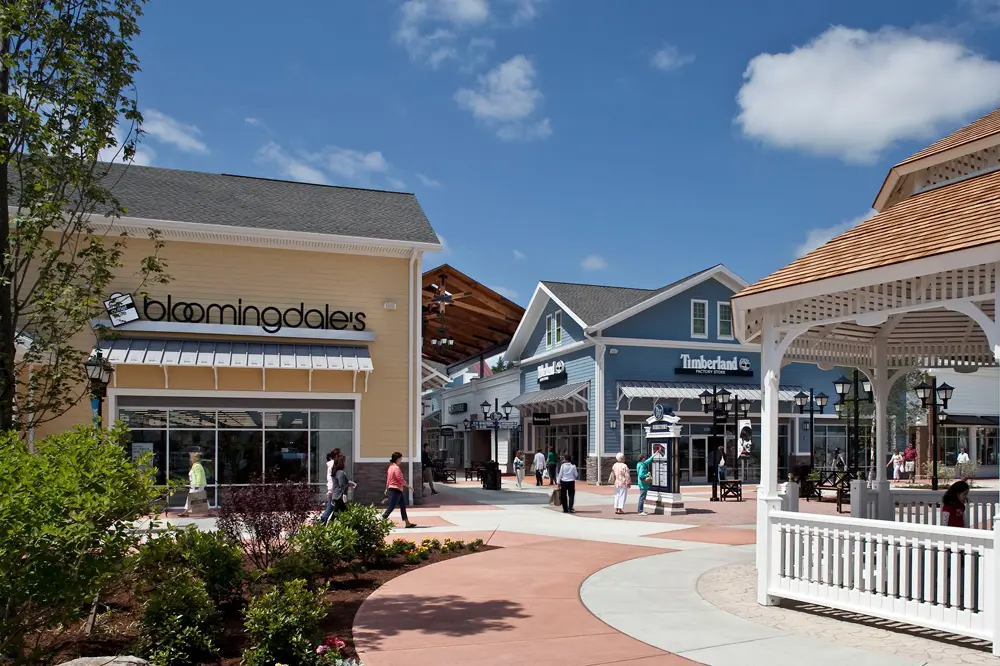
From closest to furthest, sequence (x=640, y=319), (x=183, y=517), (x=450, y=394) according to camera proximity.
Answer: (x=183, y=517) < (x=640, y=319) < (x=450, y=394)

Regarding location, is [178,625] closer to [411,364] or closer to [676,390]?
[411,364]

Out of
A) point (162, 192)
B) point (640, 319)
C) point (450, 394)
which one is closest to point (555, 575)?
point (162, 192)

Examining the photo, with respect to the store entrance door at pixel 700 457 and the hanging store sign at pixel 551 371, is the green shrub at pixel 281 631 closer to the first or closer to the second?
the hanging store sign at pixel 551 371

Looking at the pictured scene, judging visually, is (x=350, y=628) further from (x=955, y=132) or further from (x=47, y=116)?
(x=955, y=132)

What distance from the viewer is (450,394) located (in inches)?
2244

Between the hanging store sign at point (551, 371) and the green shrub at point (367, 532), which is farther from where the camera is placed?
the hanging store sign at point (551, 371)

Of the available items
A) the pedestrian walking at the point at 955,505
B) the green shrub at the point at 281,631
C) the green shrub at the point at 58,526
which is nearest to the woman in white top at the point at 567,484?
the pedestrian walking at the point at 955,505

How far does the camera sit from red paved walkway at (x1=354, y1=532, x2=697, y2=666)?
7.32m

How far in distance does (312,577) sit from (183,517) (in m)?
11.8

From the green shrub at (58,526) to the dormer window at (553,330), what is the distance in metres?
31.9

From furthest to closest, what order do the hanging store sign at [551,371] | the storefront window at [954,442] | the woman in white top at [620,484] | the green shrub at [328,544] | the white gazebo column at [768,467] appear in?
the storefront window at [954,442] → the hanging store sign at [551,371] → the woman in white top at [620,484] → the green shrub at [328,544] → the white gazebo column at [768,467]

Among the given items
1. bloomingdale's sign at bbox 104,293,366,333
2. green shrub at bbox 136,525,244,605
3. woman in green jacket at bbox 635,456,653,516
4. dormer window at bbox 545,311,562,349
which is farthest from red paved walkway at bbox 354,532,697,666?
dormer window at bbox 545,311,562,349

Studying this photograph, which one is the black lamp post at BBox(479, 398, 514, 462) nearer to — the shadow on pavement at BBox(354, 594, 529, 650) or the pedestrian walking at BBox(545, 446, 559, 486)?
the pedestrian walking at BBox(545, 446, 559, 486)

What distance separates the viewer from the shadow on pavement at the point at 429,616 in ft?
27.1
